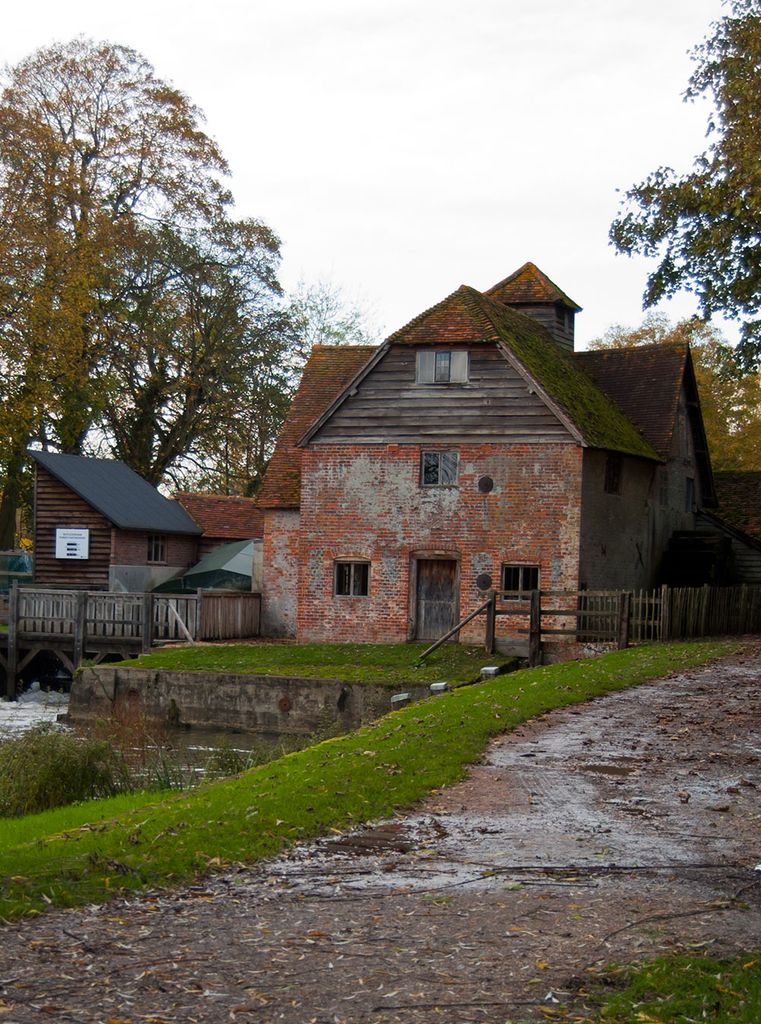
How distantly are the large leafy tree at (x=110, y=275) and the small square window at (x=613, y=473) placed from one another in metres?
19.1

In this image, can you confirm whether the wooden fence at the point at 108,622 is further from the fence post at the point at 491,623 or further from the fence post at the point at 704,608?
the fence post at the point at 704,608

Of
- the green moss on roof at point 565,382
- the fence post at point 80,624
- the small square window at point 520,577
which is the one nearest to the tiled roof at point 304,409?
the green moss on roof at point 565,382

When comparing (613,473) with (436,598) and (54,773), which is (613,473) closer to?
(436,598)

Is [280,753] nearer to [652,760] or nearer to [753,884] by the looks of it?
[652,760]

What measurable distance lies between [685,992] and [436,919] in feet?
5.93

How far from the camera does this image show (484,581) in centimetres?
3341

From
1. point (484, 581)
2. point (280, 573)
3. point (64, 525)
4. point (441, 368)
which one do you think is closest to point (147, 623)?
point (280, 573)

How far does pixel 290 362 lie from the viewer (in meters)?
55.4

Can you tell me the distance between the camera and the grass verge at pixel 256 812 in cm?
927

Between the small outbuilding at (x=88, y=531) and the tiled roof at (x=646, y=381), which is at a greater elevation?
the tiled roof at (x=646, y=381)

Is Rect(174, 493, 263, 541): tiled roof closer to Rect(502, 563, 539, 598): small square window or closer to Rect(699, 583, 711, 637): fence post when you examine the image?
Rect(502, 563, 539, 598): small square window

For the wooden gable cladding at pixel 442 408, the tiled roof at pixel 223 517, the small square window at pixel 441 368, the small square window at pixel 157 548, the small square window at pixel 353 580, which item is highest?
the small square window at pixel 441 368

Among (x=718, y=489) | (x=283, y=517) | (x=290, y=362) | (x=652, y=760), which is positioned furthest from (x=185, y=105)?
(x=652, y=760)

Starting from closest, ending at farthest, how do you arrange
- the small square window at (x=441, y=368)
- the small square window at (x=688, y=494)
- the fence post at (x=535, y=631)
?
the fence post at (x=535, y=631)
the small square window at (x=441, y=368)
the small square window at (x=688, y=494)
